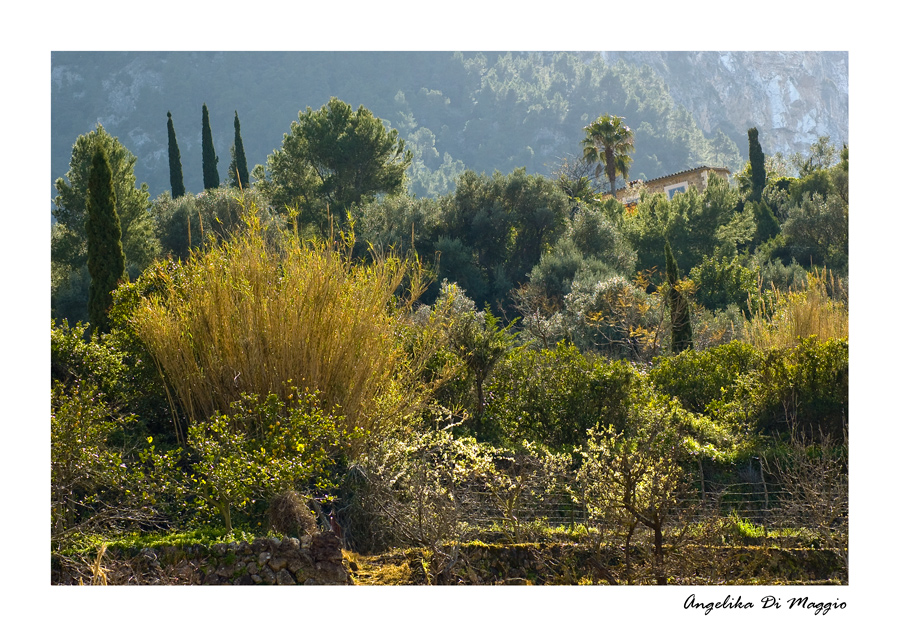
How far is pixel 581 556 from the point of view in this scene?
19.7 ft

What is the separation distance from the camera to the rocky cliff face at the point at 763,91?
103750mm

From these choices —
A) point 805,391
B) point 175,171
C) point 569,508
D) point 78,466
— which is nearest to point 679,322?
point 805,391

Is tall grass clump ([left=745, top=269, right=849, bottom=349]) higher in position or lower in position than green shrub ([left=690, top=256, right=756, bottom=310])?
lower

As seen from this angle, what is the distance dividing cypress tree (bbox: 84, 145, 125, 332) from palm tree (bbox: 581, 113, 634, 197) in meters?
19.8

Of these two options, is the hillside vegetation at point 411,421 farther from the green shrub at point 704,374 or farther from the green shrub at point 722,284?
the green shrub at point 722,284

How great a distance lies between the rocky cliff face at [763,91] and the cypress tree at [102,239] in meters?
99.0

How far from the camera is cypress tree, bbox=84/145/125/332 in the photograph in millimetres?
10703

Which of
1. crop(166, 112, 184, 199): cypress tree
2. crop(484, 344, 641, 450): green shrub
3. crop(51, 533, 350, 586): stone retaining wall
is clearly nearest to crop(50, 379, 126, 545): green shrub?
crop(51, 533, 350, 586): stone retaining wall

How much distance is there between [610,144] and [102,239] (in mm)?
20861

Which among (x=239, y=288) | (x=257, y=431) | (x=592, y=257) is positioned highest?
(x=592, y=257)
